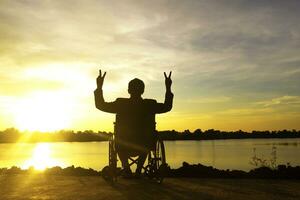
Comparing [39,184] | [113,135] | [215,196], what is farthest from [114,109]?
[215,196]

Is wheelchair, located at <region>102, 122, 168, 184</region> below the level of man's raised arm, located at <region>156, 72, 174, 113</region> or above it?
below

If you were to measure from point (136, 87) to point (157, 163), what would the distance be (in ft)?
5.05

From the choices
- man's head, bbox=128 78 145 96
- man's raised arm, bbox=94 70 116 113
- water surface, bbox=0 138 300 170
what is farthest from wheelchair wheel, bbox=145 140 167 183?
water surface, bbox=0 138 300 170

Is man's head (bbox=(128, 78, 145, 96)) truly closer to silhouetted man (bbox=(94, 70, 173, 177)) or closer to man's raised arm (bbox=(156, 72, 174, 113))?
silhouetted man (bbox=(94, 70, 173, 177))

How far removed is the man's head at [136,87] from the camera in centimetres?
848

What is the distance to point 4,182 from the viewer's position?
29.4 ft

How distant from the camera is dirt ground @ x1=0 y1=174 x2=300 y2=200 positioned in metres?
6.42

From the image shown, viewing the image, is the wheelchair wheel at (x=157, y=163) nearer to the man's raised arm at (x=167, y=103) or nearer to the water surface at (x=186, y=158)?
the man's raised arm at (x=167, y=103)

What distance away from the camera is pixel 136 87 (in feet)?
27.8

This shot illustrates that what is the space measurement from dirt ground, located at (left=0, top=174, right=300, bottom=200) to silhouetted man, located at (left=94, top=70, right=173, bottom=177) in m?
0.66

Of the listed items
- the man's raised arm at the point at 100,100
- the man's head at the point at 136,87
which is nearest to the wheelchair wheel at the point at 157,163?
the man's head at the point at 136,87

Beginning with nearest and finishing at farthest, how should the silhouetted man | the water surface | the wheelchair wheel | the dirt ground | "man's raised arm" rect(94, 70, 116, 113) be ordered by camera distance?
the dirt ground, "man's raised arm" rect(94, 70, 116, 113), the wheelchair wheel, the silhouetted man, the water surface

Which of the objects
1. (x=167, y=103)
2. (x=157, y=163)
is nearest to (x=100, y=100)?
(x=167, y=103)

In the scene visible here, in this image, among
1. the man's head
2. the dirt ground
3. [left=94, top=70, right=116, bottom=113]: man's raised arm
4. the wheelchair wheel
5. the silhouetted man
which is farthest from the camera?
the man's head
